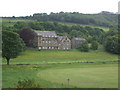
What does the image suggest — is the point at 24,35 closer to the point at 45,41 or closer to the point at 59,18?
the point at 45,41

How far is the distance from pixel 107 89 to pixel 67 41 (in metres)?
86.3

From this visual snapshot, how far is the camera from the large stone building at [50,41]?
4124 inches

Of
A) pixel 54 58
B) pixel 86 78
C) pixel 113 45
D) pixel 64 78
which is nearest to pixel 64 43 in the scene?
pixel 113 45

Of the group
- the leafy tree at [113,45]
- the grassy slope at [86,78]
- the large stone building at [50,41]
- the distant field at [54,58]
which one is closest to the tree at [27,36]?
the large stone building at [50,41]

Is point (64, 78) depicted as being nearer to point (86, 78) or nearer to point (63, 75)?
point (86, 78)

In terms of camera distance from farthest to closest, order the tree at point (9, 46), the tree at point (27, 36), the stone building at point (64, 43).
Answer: the stone building at point (64, 43), the tree at point (27, 36), the tree at point (9, 46)

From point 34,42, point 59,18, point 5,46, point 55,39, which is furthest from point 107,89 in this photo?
point 59,18

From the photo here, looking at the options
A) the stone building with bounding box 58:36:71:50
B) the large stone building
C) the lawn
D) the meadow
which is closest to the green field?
the lawn

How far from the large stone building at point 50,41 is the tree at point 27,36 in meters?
3.35

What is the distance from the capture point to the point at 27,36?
101062 mm

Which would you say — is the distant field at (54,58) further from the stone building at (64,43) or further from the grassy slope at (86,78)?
the stone building at (64,43)

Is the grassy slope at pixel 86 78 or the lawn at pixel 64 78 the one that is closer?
the lawn at pixel 64 78

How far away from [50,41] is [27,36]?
11.7m

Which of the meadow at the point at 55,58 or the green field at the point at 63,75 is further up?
the green field at the point at 63,75
